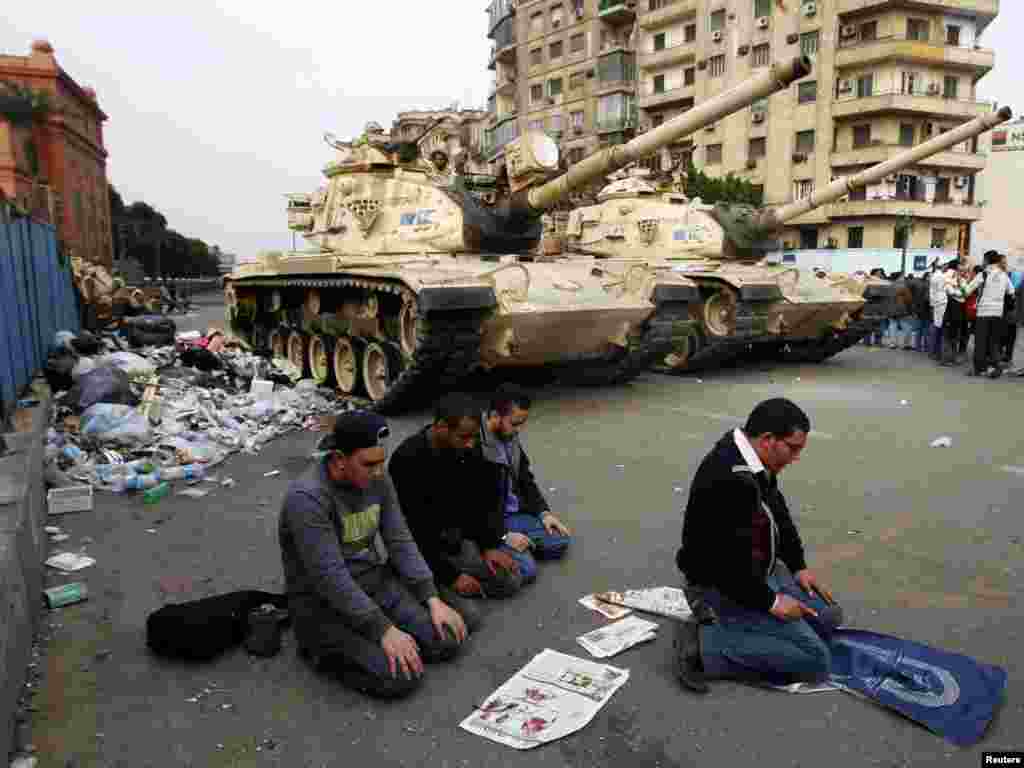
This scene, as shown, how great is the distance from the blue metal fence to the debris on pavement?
6.20 ft

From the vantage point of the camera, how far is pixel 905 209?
34.4 m

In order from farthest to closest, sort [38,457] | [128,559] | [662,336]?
[662,336], [38,457], [128,559]

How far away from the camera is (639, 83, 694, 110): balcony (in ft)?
133

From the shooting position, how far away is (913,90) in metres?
35.2

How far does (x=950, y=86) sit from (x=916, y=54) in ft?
11.3

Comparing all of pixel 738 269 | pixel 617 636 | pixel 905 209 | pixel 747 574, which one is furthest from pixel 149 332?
pixel 905 209

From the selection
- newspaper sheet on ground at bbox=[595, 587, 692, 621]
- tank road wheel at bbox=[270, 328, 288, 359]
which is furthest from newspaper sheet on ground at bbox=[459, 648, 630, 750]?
tank road wheel at bbox=[270, 328, 288, 359]

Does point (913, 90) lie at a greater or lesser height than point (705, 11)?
lesser

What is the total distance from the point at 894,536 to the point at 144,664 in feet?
13.4

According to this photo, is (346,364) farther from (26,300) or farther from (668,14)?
(668,14)

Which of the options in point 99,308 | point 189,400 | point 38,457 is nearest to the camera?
point 38,457

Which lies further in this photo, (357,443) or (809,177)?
(809,177)

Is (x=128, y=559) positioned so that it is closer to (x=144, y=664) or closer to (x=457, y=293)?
(x=144, y=664)

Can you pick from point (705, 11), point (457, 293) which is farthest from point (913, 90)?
point (457, 293)
